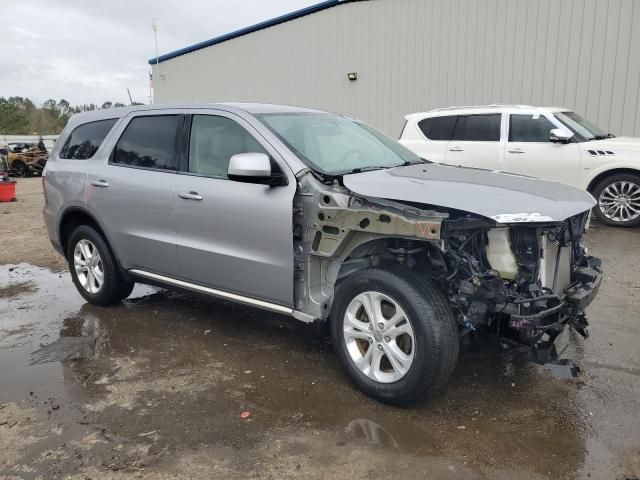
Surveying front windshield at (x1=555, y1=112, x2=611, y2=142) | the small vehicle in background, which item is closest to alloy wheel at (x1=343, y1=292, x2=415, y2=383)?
front windshield at (x1=555, y1=112, x2=611, y2=142)

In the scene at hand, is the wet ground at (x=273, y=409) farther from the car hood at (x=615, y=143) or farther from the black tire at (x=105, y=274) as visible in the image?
the car hood at (x=615, y=143)

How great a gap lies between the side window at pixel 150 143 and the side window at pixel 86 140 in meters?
0.33

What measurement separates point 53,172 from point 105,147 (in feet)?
2.57

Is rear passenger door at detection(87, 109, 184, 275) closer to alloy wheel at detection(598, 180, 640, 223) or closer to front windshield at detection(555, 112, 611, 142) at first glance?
front windshield at detection(555, 112, 611, 142)

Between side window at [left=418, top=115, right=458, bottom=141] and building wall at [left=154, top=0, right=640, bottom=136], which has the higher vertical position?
building wall at [left=154, top=0, right=640, bottom=136]

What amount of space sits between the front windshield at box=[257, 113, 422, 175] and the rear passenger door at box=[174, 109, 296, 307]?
21 cm

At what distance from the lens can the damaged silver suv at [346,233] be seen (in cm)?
306

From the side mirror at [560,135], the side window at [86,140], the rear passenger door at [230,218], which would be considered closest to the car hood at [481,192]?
the rear passenger door at [230,218]

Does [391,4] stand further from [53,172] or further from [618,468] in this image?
[618,468]

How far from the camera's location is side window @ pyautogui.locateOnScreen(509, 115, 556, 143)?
8.70 meters

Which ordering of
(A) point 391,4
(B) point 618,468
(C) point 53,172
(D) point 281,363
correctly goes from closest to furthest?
(B) point 618,468 < (D) point 281,363 < (C) point 53,172 < (A) point 391,4

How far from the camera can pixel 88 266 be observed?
5242mm

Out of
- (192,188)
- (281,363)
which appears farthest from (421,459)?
(192,188)

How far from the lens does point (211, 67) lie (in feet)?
68.7
